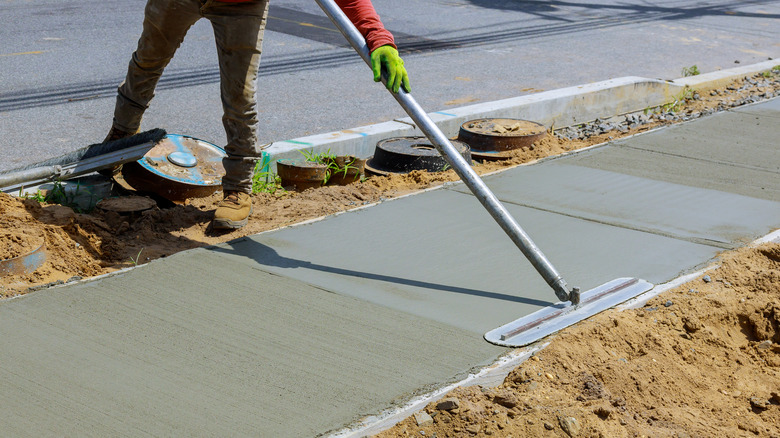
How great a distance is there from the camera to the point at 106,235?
13.8ft

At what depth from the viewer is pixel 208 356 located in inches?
117

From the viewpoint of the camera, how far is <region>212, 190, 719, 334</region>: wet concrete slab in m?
3.56

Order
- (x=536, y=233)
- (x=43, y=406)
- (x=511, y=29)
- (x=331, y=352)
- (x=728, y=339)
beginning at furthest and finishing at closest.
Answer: (x=511, y=29) → (x=536, y=233) → (x=728, y=339) → (x=331, y=352) → (x=43, y=406)

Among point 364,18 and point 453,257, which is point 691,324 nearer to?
point 453,257

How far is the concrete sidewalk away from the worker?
422 mm

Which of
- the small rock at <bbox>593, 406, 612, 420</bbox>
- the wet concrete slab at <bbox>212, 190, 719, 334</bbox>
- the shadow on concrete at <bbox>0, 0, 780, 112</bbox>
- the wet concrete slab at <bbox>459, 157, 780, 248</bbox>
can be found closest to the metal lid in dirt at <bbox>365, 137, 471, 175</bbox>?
the wet concrete slab at <bbox>459, 157, 780, 248</bbox>

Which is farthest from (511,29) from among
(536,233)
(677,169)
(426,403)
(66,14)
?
(426,403)

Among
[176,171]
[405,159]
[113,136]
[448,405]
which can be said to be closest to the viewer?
[448,405]

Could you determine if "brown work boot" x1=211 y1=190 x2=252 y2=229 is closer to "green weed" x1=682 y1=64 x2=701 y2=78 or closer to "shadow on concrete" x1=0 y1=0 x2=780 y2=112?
"shadow on concrete" x1=0 y1=0 x2=780 y2=112

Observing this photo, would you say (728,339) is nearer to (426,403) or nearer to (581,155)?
(426,403)

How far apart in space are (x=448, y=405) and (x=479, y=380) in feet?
0.88

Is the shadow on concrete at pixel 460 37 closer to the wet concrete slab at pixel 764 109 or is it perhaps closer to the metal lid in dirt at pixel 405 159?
the metal lid in dirt at pixel 405 159

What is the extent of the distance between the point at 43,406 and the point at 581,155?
428cm

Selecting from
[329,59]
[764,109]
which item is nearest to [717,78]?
[764,109]
